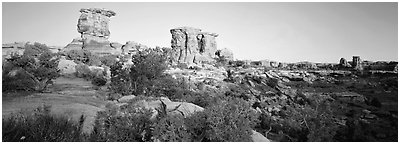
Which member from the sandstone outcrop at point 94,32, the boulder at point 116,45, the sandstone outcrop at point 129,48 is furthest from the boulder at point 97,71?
the boulder at point 116,45

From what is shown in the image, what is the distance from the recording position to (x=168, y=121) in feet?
21.6

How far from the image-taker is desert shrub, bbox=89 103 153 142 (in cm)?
602

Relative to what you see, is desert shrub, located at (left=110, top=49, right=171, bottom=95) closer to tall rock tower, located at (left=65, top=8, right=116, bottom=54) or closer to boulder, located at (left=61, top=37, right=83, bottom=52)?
boulder, located at (left=61, top=37, right=83, bottom=52)

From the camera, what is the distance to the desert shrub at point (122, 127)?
6.02 metres

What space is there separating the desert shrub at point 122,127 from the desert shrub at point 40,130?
1.36ft

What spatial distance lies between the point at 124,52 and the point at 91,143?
81.7 feet

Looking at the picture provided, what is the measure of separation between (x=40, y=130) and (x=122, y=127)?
1622mm

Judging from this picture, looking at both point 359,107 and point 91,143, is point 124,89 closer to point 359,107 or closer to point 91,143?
point 91,143

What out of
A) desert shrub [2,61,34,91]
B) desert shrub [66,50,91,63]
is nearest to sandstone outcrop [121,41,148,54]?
desert shrub [66,50,91,63]

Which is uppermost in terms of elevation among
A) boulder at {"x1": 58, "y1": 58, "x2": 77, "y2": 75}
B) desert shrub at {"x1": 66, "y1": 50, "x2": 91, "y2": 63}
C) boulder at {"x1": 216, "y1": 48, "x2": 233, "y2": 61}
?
boulder at {"x1": 216, "y1": 48, "x2": 233, "y2": 61}

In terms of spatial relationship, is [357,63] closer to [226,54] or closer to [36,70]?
[226,54]

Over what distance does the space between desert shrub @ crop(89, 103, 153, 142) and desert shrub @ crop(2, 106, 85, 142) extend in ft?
1.36

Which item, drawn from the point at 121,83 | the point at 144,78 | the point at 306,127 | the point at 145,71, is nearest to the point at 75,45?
the point at 121,83

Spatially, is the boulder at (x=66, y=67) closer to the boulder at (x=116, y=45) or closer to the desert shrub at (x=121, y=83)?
the desert shrub at (x=121, y=83)
